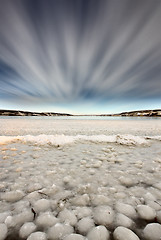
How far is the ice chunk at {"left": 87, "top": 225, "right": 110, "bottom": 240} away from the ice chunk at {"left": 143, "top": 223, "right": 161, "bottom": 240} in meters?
0.41

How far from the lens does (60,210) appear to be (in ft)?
5.20

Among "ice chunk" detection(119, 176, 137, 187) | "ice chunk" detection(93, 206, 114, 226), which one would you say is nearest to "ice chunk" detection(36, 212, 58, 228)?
"ice chunk" detection(93, 206, 114, 226)

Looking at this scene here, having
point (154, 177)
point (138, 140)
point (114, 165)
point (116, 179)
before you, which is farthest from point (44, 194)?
point (138, 140)

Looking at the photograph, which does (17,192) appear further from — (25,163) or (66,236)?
(25,163)

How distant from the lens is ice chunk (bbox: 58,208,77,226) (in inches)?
55.0

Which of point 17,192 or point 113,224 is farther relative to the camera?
point 17,192

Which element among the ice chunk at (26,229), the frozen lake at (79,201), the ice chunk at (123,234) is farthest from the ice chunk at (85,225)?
the ice chunk at (26,229)

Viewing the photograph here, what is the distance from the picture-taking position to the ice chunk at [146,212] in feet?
4.85

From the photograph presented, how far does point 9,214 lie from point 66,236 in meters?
0.81

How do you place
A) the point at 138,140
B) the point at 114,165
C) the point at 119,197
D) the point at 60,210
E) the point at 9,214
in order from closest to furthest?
the point at 9,214 < the point at 60,210 < the point at 119,197 < the point at 114,165 < the point at 138,140

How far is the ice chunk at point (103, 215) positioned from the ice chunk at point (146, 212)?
37cm

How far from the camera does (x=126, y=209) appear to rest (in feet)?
5.24

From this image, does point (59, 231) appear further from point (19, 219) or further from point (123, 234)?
point (123, 234)

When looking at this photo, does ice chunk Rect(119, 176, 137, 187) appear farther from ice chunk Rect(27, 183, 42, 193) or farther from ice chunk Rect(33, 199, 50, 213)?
ice chunk Rect(27, 183, 42, 193)
